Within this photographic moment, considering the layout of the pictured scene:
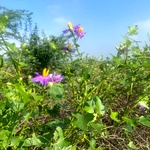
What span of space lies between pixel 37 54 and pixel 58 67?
43cm

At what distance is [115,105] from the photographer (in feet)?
3.66

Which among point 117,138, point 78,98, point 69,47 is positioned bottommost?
point 117,138

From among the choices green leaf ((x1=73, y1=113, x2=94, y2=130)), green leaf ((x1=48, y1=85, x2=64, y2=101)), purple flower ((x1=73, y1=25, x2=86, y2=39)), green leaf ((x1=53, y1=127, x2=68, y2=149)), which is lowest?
green leaf ((x1=53, y1=127, x2=68, y2=149))

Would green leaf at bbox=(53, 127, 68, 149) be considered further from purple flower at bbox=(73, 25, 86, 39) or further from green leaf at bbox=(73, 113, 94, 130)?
purple flower at bbox=(73, 25, 86, 39)

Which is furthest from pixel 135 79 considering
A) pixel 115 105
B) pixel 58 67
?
pixel 58 67

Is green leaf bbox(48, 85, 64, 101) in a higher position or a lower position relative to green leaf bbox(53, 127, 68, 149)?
higher

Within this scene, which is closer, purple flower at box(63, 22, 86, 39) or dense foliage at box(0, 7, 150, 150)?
Answer: dense foliage at box(0, 7, 150, 150)

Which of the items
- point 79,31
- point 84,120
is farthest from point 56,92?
point 79,31

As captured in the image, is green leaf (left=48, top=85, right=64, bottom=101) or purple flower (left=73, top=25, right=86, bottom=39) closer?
green leaf (left=48, top=85, right=64, bottom=101)

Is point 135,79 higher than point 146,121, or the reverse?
point 135,79

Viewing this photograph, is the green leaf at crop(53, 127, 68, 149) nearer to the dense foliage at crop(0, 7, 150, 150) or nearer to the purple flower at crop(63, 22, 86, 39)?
the dense foliage at crop(0, 7, 150, 150)

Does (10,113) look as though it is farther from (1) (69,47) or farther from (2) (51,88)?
(1) (69,47)

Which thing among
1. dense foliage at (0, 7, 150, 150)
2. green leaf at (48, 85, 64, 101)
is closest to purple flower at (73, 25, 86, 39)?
dense foliage at (0, 7, 150, 150)

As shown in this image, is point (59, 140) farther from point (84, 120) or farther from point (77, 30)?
point (77, 30)
